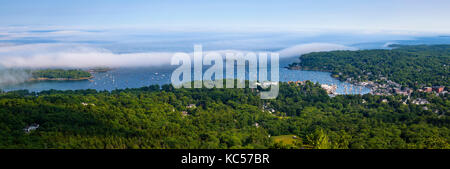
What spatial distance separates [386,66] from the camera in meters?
28.3

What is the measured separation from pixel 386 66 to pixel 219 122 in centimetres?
2118

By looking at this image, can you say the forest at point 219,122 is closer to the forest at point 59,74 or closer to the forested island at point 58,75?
the forested island at point 58,75

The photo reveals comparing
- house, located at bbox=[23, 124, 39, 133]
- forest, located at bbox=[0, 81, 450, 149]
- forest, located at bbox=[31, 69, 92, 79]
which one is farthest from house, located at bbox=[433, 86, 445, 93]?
→ forest, located at bbox=[31, 69, 92, 79]

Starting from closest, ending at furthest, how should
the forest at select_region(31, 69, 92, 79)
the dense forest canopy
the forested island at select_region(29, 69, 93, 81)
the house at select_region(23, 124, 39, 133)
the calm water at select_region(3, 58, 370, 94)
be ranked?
the house at select_region(23, 124, 39, 133), the calm water at select_region(3, 58, 370, 94), the dense forest canopy, the forested island at select_region(29, 69, 93, 81), the forest at select_region(31, 69, 92, 79)

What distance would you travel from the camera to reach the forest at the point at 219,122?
30.1ft

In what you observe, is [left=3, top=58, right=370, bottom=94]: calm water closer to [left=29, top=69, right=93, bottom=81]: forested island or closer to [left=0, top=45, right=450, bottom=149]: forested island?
[left=29, top=69, right=93, bottom=81]: forested island

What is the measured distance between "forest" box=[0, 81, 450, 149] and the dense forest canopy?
24.9ft

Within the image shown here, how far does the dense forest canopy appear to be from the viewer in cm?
2321

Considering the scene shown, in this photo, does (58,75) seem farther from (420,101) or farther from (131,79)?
(420,101)

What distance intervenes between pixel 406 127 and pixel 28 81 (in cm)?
2460

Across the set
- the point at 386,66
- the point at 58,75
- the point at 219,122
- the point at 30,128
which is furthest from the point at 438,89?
the point at 58,75

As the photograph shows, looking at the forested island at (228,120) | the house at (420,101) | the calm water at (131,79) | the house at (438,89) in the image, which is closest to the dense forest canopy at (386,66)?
the house at (438,89)

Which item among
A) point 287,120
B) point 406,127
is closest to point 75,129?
point 287,120

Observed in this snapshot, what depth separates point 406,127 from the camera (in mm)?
11656
